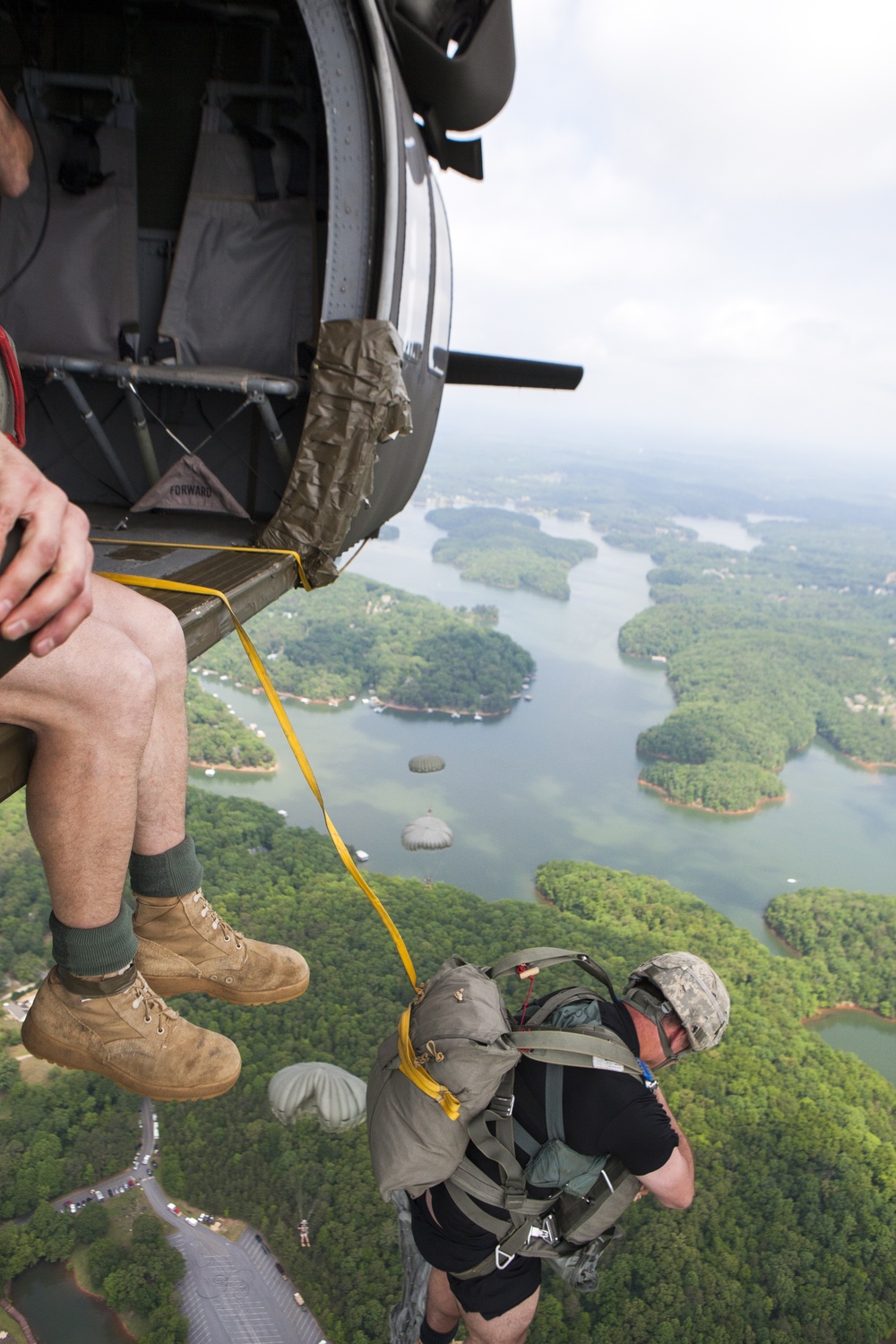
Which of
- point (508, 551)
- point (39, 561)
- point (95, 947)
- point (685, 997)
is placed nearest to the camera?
point (39, 561)

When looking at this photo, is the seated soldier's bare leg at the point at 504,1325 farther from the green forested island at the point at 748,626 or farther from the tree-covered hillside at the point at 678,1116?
the green forested island at the point at 748,626

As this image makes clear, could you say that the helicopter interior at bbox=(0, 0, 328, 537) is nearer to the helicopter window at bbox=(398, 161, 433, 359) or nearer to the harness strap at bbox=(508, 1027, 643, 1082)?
the helicopter window at bbox=(398, 161, 433, 359)

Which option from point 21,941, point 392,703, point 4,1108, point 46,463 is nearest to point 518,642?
point 392,703

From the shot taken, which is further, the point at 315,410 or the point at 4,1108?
the point at 4,1108

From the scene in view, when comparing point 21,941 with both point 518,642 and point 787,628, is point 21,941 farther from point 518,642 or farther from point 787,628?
point 787,628

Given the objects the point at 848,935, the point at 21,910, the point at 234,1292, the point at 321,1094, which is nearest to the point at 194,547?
the point at 321,1094

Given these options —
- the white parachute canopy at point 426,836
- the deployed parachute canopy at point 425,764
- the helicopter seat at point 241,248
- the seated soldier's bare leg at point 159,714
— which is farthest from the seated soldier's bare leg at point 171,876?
the deployed parachute canopy at point 425,764

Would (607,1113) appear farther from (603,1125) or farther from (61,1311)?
(61,1311)

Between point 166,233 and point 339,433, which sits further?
point 166,233
